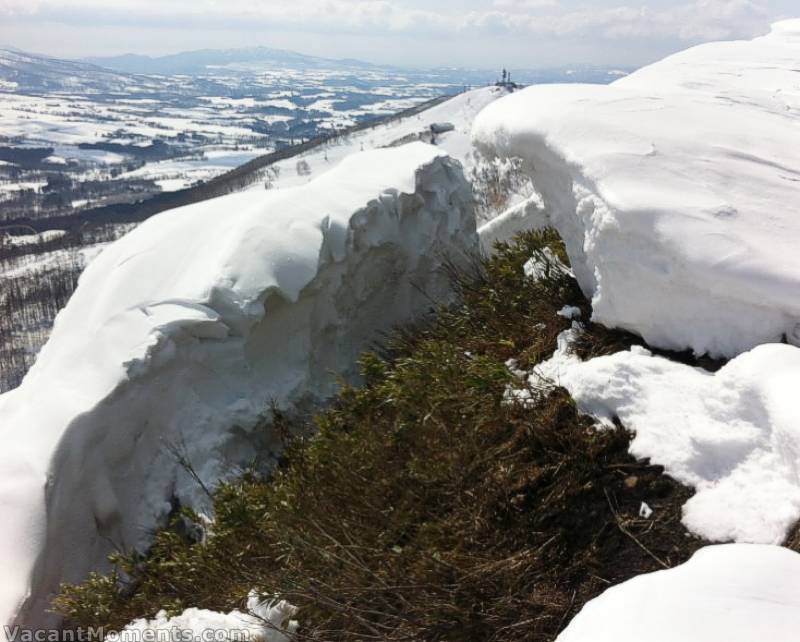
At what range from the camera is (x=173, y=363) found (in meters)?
4.80

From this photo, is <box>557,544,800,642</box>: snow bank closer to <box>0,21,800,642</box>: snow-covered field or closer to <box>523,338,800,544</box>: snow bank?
<box>0,21,800,642</box>: snow-covered field

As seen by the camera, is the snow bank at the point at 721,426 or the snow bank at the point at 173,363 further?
the snow bank at the point at 173,363

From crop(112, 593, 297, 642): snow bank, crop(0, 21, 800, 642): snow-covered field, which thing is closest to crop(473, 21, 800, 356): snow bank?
crop(0, 21, 800, 642): snow-covered field

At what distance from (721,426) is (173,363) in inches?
151

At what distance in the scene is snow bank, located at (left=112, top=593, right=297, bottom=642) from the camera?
293 centimetres

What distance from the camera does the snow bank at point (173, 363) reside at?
13.5ft

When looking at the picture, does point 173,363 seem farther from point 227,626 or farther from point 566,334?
point 566,334

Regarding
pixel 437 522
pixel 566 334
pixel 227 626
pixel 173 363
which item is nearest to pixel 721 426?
pixel 437 522

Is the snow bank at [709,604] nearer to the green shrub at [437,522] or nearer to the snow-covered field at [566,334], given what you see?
the snow-covered field at [566,334]

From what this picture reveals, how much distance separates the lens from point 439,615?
2.42 m

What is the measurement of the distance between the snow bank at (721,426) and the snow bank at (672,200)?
0.93ft

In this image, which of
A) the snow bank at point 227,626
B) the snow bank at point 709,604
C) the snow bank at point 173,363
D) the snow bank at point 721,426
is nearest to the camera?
the snow bank at point 709,604

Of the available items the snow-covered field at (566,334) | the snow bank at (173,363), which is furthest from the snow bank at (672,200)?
the snow bank at (173,363)

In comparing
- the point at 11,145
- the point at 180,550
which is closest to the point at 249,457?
the point at 180,550
